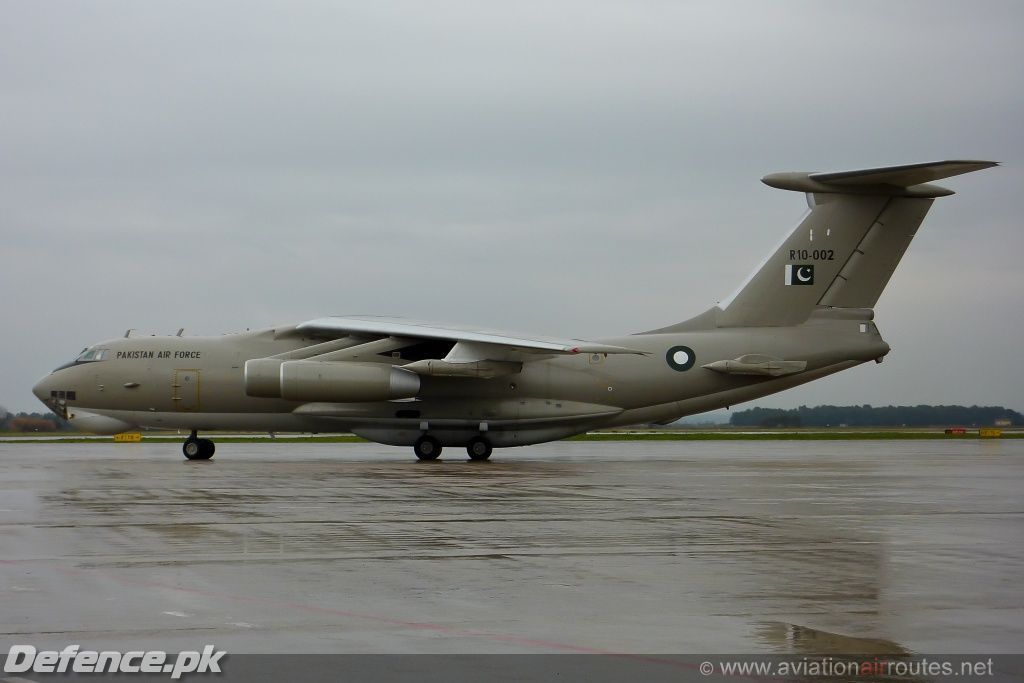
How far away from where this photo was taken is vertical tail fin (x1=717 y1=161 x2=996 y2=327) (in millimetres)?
26156

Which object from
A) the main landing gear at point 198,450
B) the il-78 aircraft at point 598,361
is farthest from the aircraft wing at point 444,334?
the main landing gear at point 198,450

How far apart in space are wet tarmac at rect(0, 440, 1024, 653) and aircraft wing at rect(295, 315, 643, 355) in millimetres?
5813

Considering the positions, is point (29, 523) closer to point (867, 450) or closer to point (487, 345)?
point (487, 345)

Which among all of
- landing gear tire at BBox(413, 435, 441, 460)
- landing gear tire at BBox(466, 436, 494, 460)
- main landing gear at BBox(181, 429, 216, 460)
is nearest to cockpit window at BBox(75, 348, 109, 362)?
main landing gear at BBox(181, 429, 216, 460)

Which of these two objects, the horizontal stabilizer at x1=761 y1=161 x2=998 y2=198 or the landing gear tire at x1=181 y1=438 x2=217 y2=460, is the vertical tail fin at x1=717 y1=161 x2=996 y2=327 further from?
the landing gear tire at x1=181 y1=438 x2=217 y2=460

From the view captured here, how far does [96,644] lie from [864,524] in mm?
8359

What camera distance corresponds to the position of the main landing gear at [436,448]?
86.6 ft

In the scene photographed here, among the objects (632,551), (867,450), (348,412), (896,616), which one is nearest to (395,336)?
(348,412)

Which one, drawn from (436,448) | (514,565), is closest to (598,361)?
(436,448)

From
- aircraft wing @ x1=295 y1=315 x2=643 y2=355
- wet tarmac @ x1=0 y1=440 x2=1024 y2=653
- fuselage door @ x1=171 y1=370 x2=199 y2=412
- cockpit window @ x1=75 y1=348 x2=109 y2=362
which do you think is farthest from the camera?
cockpit window @ x1=75 y1=348 x2=109 y2=362

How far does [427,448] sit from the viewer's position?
26.4 m

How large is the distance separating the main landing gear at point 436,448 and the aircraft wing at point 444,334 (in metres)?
2.41

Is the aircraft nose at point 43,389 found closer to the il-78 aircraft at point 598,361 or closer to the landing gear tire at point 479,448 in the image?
the il-78 aircraft at point 598,361

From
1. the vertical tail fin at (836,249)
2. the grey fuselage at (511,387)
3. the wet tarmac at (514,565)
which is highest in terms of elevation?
the vertical tail fin at (836,249)
